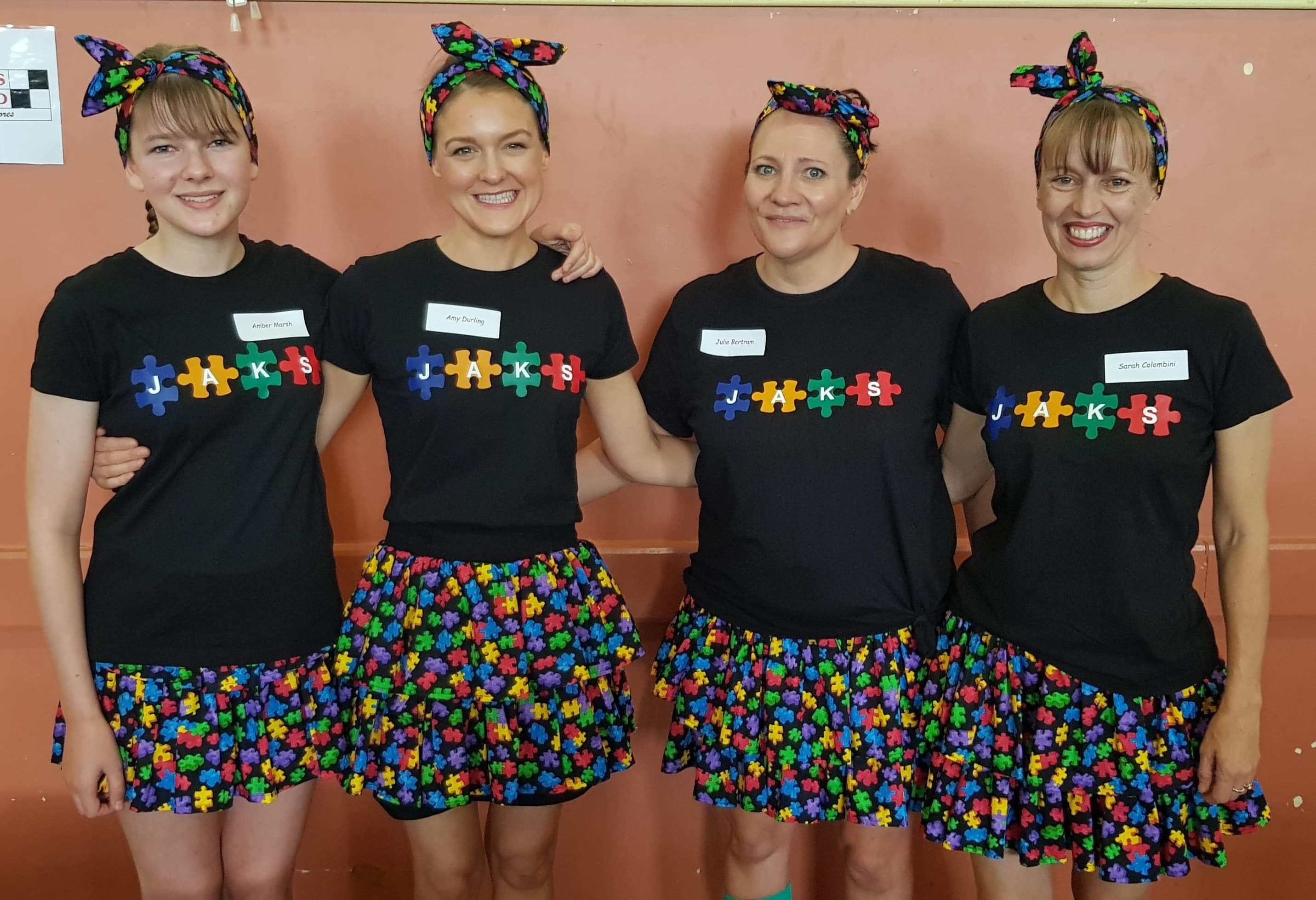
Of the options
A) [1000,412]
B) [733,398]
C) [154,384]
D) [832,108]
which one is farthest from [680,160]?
[154,384]

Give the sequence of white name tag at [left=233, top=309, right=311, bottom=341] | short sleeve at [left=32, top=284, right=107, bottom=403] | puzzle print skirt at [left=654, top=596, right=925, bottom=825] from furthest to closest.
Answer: puzzle print skirt at [left=654, top=596, right=925, bottom=825], white name tag at [left=233, top=309, right=311, bottom=341], short sleeve at [left=32, top=284, right=107, bottom=403]

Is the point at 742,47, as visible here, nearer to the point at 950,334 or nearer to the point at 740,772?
the point at 950,334

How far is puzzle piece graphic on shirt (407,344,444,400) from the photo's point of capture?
153cm

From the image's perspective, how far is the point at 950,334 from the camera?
1.64 meters

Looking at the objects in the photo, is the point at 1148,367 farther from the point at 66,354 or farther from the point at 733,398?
the point at 66,354

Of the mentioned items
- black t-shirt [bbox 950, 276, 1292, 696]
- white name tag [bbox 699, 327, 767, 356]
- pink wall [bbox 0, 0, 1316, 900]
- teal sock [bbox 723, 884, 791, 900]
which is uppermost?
pink wall [bbox 0, 0, 1316, 900]

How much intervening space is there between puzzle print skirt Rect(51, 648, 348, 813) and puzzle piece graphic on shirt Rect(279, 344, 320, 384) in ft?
1.48

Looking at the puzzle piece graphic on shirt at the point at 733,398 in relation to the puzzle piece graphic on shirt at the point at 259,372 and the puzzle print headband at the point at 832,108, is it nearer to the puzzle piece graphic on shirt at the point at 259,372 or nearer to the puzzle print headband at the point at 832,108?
the puzzle print headband at the point at 832,108

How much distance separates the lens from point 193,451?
1452 millimetres

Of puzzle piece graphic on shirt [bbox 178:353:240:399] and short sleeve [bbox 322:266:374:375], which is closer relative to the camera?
puzzle piece graphic on shirt [bbox 178:353:240:399]

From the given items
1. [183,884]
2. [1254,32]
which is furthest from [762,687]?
[1254,32]

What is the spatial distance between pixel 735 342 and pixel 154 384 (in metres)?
0.91

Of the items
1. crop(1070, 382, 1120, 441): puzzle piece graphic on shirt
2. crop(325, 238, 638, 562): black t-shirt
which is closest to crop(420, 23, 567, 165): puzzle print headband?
crop(325, 238, 638, 562): black t-shirt

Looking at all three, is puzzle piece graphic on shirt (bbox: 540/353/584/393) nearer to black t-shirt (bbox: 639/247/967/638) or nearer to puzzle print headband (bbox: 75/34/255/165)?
black t-shirt (bbox: 639/247/967/638)
